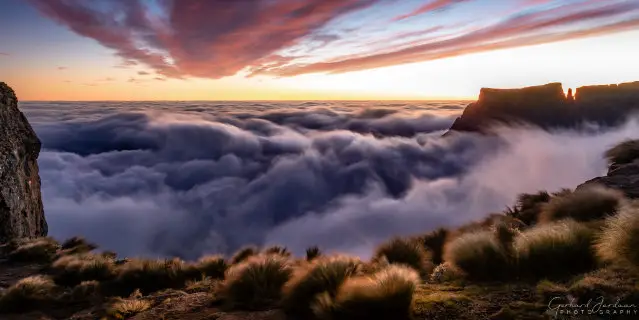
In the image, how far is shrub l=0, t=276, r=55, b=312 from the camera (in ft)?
24.1

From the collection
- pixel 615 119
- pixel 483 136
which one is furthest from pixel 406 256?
pixel 483 136

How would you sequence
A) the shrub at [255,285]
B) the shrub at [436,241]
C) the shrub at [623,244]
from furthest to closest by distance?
the shrub at [436,241] → the shrub at [255,285] → the shrub at [623,244]

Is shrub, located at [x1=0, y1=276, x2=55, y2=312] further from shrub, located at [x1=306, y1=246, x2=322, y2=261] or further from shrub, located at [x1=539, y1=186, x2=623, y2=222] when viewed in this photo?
shrub, located at [x1=539, y1=186, x2=623, y2=222]

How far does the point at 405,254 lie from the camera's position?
7.94 metres

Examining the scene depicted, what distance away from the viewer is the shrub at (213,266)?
932cm

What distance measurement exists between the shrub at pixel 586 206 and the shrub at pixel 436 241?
2.35m

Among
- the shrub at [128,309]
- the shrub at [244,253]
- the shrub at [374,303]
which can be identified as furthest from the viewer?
the shrub at [244,253]

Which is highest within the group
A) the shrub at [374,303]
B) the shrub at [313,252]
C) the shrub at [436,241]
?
the shrub at [374,303]

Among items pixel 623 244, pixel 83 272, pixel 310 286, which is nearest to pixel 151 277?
pixel 83 272

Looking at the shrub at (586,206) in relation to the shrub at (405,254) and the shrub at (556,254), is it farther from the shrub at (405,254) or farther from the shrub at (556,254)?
the shrub at (556,254)

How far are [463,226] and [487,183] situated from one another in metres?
123

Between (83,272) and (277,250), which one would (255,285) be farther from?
(83,272)

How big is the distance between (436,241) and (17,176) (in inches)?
629

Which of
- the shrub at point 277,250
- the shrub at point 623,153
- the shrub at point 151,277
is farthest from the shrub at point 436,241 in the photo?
the shrub at point 623,153
